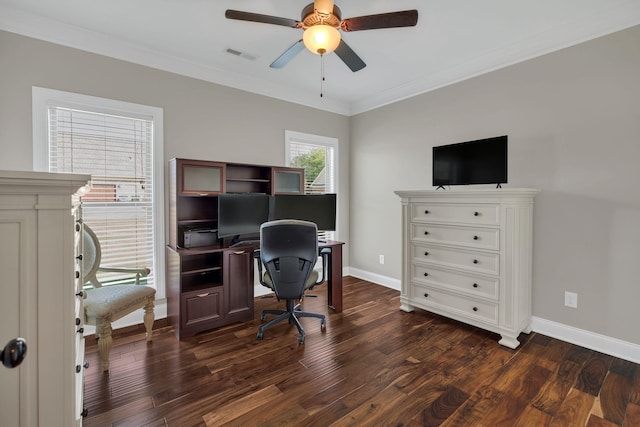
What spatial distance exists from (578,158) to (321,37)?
2419mm

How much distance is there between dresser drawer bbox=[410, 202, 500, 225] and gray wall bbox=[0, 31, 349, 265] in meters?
1.69

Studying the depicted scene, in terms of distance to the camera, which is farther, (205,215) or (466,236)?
(205,215)

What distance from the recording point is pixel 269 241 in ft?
8.77

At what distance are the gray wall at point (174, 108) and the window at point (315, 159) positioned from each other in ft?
0.34

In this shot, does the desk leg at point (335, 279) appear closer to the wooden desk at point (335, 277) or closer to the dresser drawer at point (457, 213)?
the wooden desk at point (335, 277)

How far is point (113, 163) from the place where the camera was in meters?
2.92

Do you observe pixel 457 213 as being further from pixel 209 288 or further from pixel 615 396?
pixel 209 288

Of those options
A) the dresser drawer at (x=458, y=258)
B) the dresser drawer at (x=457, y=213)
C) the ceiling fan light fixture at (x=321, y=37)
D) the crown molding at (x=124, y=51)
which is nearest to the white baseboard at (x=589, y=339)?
the dresser drawer at (x=458, y=258)

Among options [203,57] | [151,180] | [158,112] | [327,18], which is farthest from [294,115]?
[327,18]

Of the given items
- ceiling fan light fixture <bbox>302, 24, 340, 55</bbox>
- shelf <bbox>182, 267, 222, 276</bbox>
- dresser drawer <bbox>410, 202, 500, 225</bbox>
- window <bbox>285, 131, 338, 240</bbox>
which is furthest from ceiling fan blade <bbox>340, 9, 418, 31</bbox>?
shelf <bbox>182, 267, 222, 276</bbox>

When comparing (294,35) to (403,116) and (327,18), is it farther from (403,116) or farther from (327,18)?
(403,116)

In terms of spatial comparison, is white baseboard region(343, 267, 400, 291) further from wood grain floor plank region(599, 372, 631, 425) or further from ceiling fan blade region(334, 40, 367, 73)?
ceiling fan blade region(334, 40, 367, 73)

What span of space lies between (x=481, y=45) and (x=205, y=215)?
11.0 feet

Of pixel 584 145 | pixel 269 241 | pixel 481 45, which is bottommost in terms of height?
pixel 269 241
